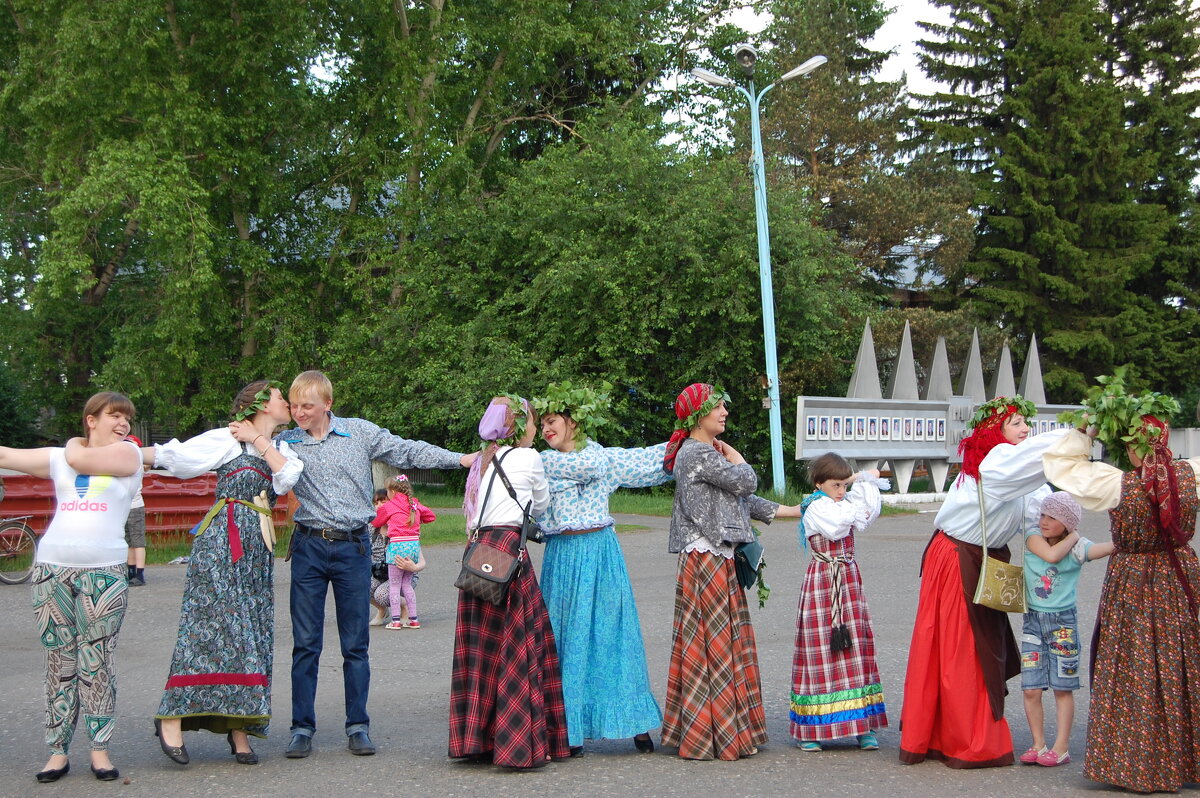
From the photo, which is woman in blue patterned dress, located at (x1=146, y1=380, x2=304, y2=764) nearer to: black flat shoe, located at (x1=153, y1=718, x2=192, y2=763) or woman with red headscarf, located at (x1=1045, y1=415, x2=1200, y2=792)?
black flat shoe, located at (x1=153, y1=718, x2=192, y2=763)

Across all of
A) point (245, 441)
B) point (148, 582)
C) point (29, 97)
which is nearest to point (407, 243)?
point (29, 97)

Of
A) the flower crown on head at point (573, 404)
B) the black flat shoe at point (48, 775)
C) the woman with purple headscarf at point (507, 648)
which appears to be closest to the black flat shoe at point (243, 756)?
the black flat shoe at point (48, 775)

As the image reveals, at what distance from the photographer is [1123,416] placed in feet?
17.4

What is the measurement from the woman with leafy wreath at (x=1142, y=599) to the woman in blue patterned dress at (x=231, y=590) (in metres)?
3.93

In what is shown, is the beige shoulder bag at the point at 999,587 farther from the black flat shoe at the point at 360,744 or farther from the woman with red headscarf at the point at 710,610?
the black flat shoe at the point at 360,744

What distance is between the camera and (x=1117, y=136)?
133ft

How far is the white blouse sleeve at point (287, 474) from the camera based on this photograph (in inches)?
239

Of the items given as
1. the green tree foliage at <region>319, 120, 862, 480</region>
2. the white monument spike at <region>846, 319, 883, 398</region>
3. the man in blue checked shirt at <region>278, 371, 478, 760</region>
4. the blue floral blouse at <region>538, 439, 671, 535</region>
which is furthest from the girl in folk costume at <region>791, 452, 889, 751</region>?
the green tree foliage at <region>319, 120, 862, 480</region>

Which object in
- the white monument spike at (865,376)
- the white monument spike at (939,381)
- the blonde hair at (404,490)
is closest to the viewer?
the blonde hair at (404,490)

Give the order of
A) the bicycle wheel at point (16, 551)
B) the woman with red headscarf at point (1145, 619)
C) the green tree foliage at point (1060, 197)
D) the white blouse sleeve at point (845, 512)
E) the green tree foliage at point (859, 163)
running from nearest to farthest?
1. the woman with red headscarf at point (1145, 619)
2. the white blouse sleeve at point (845, 512)
3. the bicycle wheel at point (16, 551)
4. the green tree foliage at point (859, 163)
5. the green tree foliage at point (1060, 197)

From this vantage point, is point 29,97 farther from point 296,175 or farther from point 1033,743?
point 1033,743

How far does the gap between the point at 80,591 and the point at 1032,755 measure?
4807mm

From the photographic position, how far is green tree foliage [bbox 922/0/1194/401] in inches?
1569

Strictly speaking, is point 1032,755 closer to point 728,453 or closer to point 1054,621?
point 1054,621
